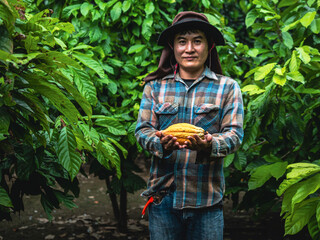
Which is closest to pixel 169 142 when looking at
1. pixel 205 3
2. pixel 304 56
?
pixel 304 56

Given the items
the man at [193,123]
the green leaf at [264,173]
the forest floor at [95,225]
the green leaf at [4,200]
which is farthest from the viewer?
the forest floor at [95,225]

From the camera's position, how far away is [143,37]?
127 inches

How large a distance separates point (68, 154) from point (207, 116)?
758mm

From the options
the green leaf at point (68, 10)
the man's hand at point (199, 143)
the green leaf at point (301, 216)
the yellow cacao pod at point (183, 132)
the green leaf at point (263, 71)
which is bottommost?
the green leaf at point (301, 216)

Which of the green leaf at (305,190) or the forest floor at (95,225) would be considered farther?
the forest floor at (95,225)

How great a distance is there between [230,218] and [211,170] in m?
Result: 2.94

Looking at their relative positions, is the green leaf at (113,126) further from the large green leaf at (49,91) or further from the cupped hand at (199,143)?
the large green leaf at (49,91)

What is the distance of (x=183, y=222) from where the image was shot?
200cm

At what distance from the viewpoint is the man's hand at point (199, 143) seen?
178 centimetres

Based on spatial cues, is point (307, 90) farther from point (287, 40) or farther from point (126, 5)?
point (126, 5)

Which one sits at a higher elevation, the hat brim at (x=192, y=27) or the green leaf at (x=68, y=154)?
the hat brim at (x=192, y=27)

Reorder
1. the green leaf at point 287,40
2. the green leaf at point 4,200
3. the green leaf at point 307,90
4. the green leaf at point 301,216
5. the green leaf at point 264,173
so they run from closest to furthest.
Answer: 1. the green leaf at point 4,200
2. the green leaf at point 301,216
3. the green leaf at point 307,90
4. the green leaf at point 264,173
5. the green leaf at point 287,40

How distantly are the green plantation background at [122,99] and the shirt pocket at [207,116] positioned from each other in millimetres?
398

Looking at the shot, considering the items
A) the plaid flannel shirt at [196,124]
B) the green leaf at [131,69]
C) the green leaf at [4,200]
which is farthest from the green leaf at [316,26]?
the green leaf at [4,200]
